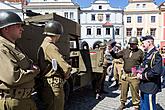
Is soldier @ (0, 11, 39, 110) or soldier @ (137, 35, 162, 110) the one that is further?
soldier @ (137, 35, 162, 110)

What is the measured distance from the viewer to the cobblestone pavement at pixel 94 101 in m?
6.98

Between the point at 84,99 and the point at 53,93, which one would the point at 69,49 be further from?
the point at 53,93

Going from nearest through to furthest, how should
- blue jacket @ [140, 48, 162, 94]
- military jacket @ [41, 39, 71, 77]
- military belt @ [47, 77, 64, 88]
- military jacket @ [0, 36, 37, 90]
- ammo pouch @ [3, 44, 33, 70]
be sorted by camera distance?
1. military jacket @ [0, 36, 37, 90]
2. ammo pouch @ [3, 44, 33, 70]
3. military jacket @ [41, 39, 71, 77]
4. military belt @ [47, 77, 64, 88]
5. blue jacket @ [140, 48, 162, 94]

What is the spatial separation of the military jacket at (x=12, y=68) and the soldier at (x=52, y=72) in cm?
95

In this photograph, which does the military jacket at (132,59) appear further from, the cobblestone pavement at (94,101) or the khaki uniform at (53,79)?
the khaki uniform at (53,79)

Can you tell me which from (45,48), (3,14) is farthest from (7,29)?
(45,48)

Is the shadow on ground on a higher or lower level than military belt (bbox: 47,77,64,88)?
lower

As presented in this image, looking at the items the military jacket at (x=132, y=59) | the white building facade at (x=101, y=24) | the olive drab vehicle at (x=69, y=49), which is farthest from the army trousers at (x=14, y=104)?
the white building facade at (x=101, y=24)

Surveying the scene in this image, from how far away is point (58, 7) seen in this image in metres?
49.6

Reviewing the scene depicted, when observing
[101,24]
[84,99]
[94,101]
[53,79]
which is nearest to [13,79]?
[53,79]

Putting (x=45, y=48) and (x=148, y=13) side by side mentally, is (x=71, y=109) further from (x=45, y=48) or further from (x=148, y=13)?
(x=148, y=13)

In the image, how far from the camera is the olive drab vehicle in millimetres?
4980

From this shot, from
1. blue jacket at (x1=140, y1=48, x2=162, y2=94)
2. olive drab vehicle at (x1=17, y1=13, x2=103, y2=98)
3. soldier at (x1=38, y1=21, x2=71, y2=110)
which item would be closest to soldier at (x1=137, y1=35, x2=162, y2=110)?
blue jacket at (x1=140, y1=48, x2=162, y2=94)

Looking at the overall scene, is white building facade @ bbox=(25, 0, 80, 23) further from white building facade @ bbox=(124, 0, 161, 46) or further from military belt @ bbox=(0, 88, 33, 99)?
military belt @ bbox=(0, 88, 33, 99)
